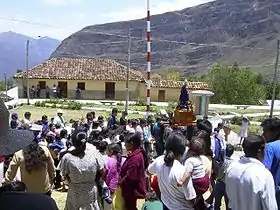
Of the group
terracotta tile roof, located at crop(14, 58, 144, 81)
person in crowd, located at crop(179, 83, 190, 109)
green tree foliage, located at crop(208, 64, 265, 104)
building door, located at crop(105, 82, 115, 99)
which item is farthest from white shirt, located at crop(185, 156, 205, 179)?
building door, located at crop(105, 82, 115, 99)

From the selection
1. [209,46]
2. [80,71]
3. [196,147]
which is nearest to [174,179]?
[196,147]

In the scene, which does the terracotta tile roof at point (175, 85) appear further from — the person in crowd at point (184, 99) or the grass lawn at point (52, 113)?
the person in crowd at point (184, 99)

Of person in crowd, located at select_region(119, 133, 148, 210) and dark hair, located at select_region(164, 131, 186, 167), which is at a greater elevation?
dark hair, located at select_region(164, 131, 186, 167)

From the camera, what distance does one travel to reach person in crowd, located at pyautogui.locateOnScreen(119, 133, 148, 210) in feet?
20.2

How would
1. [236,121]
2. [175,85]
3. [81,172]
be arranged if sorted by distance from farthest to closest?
[175,85], [236,121], [81,172]

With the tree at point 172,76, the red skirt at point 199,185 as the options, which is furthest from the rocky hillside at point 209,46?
the red skirt at point 199,185

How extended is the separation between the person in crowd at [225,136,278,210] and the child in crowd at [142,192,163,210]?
3.20 feet

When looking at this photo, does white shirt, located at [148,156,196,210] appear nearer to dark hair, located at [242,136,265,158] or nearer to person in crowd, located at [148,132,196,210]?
person in crowd, located at [148,132,196,210]

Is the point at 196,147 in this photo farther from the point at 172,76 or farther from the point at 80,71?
the point at 172,76

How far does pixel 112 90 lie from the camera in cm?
5088

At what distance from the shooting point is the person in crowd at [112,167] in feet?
22.6

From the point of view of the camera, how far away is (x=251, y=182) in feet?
14.8

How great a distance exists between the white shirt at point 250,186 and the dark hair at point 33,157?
6.78 ft

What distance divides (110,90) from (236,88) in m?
12.1
